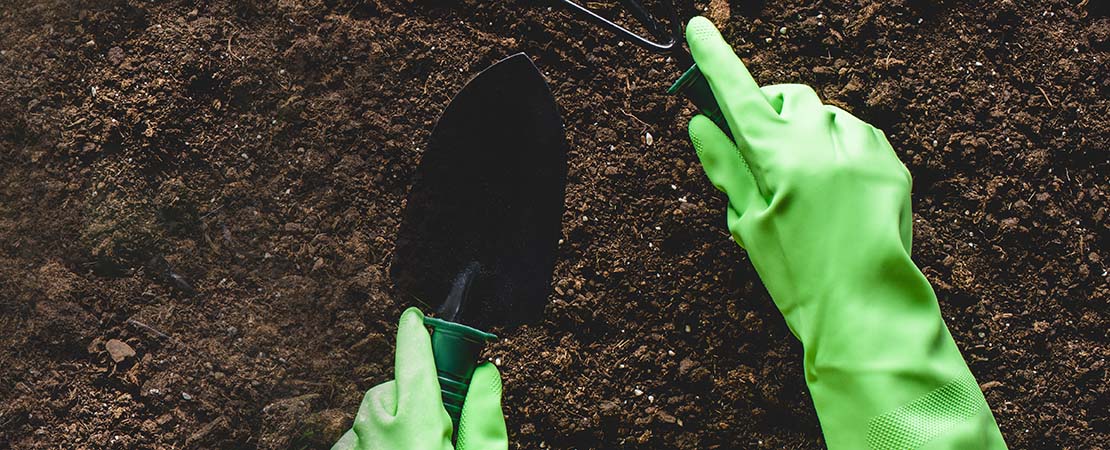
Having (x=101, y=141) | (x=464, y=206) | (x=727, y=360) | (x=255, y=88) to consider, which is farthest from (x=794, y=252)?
(x=101, y=141)

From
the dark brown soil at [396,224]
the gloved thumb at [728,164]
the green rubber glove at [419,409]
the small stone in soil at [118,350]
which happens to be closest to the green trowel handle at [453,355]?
the green rubber glove at [419,409]

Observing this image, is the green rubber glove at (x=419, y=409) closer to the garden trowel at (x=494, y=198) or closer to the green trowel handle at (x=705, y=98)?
the garden trowel at (x=494, y=198)

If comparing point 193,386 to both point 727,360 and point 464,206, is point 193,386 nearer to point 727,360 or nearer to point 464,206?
point 464,206

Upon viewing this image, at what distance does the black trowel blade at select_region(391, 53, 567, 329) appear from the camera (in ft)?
4.20

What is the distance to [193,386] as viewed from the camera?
1.34 metres

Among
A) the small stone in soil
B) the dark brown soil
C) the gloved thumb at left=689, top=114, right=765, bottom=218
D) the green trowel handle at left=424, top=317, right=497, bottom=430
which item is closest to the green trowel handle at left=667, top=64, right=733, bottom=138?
the gloved thumb at left=689, top=114, right=765, bottom=218

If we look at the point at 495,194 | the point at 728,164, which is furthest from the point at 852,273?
the point at 495,194

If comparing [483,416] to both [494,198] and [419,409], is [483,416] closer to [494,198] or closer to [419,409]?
[419,409]

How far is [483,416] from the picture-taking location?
1.21m

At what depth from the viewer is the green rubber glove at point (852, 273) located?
1131 mm

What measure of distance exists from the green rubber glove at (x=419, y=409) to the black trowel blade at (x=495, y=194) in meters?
0.08

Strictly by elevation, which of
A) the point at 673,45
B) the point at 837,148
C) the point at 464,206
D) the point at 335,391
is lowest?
A: the point at 335,391

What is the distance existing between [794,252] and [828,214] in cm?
7

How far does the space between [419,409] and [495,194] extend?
335 millimetres
